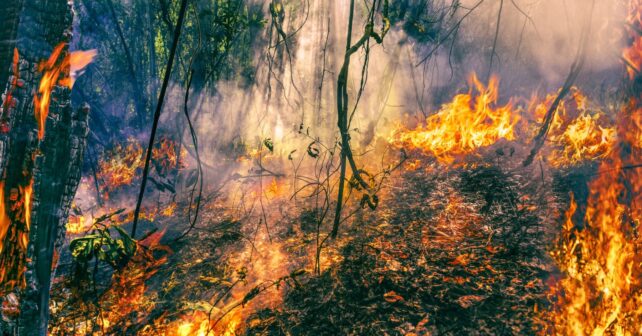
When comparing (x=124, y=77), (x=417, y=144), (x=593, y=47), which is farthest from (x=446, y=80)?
(x=124, y=77)

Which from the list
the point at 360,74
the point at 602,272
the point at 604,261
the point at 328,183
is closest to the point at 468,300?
the point at 602,272

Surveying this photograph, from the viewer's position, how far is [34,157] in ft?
6.24

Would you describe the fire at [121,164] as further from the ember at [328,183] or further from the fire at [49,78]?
the fire at [49,78]

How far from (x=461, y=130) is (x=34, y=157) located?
6397mm

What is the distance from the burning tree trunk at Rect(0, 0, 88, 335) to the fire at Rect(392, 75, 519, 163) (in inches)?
214

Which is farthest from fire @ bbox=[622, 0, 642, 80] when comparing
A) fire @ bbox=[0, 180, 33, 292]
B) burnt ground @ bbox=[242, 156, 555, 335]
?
fire @ bbox=[0, 180, 33, 292]

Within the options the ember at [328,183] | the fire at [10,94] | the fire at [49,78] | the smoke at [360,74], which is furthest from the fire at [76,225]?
the fire at [10,94]

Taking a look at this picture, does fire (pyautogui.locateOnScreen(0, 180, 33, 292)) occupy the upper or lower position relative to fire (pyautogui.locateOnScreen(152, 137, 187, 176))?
lower

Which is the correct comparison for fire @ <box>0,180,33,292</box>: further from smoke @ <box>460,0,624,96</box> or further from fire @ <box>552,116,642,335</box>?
smoke @ <box>460,0,624,96</box>

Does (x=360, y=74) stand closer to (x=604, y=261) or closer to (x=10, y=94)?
(x=604, y=261)

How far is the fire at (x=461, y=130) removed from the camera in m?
5.77

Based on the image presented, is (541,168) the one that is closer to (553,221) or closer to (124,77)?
(553,221)

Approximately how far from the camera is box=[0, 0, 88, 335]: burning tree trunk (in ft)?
5.68

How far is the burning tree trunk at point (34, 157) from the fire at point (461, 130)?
543cm
